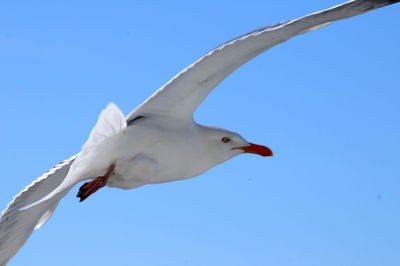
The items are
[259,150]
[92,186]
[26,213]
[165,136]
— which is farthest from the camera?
[259,150]

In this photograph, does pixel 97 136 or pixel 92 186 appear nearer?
pixel 97 136

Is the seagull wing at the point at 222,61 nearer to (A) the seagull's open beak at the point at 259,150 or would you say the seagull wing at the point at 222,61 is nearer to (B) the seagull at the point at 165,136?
(B) the seagull at the point at 165,136

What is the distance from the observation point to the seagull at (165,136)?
20.6 ft

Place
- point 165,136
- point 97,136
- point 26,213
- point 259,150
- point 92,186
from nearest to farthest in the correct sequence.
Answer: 1. point 97,136
2. point 92,186
3. point 165,136
4. point 26,213
5. point 259,150

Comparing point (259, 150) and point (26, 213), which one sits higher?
point (259, 150)

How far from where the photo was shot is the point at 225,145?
746cm

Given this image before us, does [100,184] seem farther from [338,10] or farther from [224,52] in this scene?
[338,10]

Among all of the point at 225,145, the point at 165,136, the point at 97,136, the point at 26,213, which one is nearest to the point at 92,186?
the point at 97,136

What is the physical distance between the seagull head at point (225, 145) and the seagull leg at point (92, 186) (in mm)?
1151

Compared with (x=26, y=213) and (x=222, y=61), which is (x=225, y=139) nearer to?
(x=222, y=61)

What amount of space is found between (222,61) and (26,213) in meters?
2.76

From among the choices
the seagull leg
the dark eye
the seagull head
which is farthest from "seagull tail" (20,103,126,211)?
the dark eye

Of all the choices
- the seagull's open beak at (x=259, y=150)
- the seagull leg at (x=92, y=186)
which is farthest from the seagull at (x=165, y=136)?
the seagull's open beak at (x=259, y=150)

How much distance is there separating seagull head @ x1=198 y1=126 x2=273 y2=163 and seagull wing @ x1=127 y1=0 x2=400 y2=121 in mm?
416
